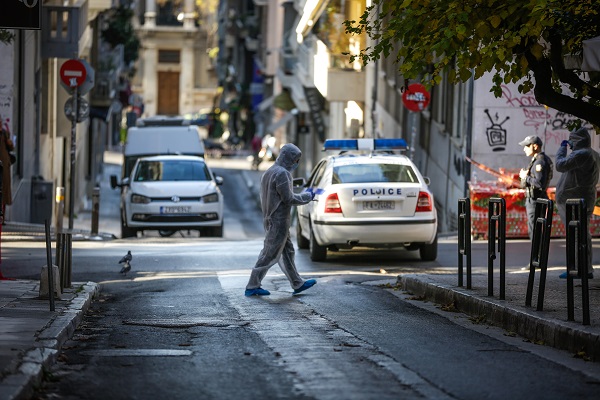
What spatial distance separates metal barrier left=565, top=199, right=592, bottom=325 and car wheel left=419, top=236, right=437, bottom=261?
879 cm

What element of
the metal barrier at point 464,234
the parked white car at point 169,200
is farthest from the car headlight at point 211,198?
the metal barrier at point 464,234

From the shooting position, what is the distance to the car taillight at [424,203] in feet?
66.2

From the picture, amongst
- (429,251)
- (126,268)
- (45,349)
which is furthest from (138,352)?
(429,251)

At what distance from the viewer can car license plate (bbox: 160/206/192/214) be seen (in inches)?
1080

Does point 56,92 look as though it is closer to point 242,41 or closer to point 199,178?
point 199,178

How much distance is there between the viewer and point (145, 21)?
121 metres

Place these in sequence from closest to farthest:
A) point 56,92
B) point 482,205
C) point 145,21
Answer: point 482,205
point 56,92
point 145,21

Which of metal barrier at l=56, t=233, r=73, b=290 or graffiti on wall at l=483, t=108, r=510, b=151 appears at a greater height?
graffiti on wall at l=483, t=108, r=510, b=151

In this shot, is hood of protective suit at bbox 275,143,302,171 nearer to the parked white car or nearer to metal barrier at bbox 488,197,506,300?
metal barrier at bbox 488,197,506,300

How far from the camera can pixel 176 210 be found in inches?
1085

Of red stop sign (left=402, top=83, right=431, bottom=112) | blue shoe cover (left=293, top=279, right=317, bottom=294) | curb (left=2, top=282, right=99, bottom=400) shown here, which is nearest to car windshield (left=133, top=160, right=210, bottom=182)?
red stop sign (left=402, top=83, right=431, bottom=112)

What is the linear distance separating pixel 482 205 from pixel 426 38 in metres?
10.9

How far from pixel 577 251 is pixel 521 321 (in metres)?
0.98

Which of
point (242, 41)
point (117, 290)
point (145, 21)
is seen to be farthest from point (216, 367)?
point (145, 21)
